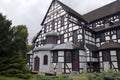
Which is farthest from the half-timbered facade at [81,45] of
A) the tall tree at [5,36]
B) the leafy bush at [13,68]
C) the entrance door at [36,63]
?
the tall tree at [5,36]

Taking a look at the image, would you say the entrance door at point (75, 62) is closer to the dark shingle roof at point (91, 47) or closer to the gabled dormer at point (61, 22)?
the dark shingle roof at point (91, 47)

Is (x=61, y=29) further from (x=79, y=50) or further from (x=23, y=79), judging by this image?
(x=23, y=79)

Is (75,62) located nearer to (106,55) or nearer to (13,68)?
(106,55)

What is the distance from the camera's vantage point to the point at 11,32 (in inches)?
688

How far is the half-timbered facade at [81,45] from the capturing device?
24688 mm

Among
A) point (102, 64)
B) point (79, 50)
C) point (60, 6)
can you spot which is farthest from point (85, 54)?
point (60, 6)

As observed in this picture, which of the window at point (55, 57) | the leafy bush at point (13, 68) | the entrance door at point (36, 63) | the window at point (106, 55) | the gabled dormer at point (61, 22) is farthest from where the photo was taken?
the entrance door at point (36, 63)

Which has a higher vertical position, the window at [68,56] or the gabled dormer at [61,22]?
the gabled dormer at [61,22]

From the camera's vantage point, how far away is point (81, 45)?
83.6ft

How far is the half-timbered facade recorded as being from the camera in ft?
81.0

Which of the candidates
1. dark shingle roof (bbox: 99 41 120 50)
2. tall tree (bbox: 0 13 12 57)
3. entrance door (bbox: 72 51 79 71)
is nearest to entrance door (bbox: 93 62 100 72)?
dark shingle roof (bbox: 99 41 120 50)

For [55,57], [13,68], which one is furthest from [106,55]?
[13,68]

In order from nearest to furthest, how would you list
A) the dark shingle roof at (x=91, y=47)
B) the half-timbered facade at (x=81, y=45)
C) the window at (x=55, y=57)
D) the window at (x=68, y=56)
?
the half-timbered facade at (x=81, y=45)
the window at (x=68, y=56)
the dark shingle roof at (x=91, y=47)
the window at (x=55, y=57)

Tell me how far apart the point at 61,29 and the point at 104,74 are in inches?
816
